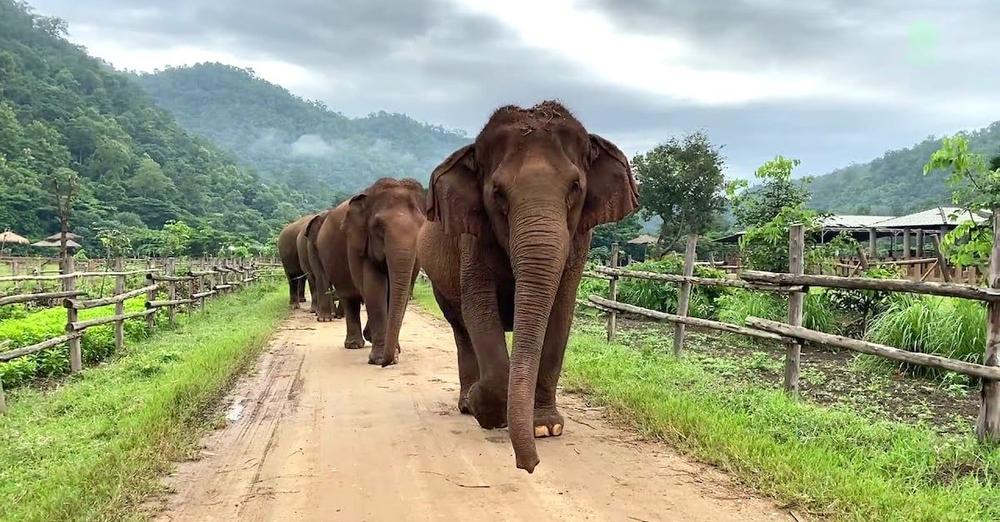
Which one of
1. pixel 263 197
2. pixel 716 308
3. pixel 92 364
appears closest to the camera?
pixel 92 364

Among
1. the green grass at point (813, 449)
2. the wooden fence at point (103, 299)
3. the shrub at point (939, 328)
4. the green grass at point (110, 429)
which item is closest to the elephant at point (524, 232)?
the green grass at point (813, 449)

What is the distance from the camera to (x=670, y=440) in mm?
5465

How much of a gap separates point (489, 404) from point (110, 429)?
3.09 m

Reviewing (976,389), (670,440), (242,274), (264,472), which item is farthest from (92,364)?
(242,274)

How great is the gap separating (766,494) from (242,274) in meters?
25.8

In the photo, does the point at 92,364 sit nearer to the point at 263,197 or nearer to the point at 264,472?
the point at 264,472

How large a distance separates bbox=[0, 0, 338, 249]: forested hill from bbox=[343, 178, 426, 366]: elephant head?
43.4 metres

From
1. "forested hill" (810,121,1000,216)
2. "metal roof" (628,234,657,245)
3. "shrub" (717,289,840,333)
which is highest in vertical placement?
"forested hill" (810,121,1000,216)

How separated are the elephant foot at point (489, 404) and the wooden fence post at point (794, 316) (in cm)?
350

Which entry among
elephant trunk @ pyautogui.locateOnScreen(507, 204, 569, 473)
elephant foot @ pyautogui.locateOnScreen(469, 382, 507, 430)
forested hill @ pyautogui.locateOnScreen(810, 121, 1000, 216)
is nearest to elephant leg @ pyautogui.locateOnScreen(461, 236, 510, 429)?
elephant foot @ pyautogui.locateOnScreen(469, 382, 507, 430)

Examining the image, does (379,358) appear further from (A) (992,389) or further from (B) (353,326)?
(A) (992,389)

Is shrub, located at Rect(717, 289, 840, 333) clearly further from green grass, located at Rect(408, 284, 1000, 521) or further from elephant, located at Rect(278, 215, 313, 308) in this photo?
elephant, located at Rect(278, 215, 313, 308)

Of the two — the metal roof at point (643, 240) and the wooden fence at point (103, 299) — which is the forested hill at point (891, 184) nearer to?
the metal roof at point (643, 240)

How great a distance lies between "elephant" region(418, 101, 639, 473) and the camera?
4449 millimetres
